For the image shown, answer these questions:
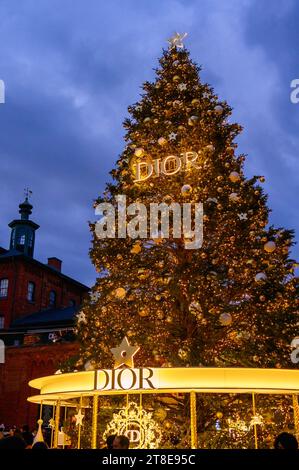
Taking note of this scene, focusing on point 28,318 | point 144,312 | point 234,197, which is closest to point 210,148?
point 234,197

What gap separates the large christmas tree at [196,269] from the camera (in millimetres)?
12570

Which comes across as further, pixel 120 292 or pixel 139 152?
pixel 139 152

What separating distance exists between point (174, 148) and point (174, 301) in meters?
4.38

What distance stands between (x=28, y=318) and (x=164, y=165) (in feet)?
100

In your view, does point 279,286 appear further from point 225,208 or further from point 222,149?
point 222,149

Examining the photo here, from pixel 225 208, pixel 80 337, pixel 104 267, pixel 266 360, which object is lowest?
pixel 266 360

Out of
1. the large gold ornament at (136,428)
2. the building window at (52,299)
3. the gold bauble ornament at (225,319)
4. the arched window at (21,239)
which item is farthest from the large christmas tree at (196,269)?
the arched window at (21,239)

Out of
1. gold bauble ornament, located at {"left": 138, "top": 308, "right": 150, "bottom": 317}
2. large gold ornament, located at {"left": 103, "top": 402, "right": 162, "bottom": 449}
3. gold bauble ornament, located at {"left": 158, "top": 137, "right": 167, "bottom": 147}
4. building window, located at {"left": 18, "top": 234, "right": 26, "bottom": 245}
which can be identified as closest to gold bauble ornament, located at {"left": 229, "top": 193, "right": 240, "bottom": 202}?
gold bauble ornament, located at {"left": 158, "top": 137, "right": 167, "bottom": 147}

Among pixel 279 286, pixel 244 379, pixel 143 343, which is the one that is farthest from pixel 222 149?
pixel 244 379

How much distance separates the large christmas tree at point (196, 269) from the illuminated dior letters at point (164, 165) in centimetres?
3

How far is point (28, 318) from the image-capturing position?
42.0m

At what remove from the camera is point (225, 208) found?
13891 millimetres

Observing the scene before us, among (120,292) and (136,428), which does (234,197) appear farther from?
(136,428)

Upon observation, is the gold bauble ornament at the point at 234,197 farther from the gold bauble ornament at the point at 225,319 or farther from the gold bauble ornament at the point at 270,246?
the gold bauble ornament at the point at 225,319
